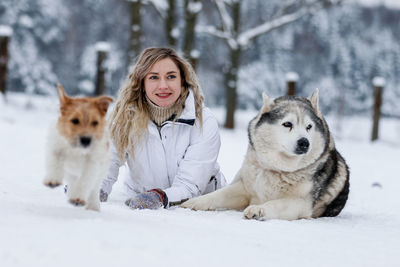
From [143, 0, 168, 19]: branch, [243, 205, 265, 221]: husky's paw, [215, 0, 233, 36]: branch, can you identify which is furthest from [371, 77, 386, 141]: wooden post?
[243, 205, 265, 221]: husky's paw

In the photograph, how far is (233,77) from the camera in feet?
39.1

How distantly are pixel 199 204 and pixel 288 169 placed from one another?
738 mm

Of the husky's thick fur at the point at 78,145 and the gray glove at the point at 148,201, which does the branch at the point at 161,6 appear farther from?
the husky's thick fur at the point at 78,145

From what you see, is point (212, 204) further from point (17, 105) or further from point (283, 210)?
point (17, 105)

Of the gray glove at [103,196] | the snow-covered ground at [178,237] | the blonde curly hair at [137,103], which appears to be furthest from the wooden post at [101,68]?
the gray glove at [103,196]

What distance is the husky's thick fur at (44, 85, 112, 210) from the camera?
193 cm

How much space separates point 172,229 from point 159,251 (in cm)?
42

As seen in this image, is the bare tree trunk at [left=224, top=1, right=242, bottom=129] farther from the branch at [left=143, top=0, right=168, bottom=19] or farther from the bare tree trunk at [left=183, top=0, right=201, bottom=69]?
the branch at [left=143, top=0, right=168, bottom=19]

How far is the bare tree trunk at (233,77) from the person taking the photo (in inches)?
460

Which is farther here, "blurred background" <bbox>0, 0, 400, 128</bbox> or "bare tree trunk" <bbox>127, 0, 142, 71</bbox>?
"blurred background" <bbox>0, 0, 400, 128</bbox>

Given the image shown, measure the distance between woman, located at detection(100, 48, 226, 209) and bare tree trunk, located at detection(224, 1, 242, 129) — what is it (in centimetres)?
777

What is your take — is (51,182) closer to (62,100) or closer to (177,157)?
(62,100)

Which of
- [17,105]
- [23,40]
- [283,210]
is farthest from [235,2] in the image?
[23,40]

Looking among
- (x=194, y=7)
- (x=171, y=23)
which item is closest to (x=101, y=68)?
(x=171, y=23)
